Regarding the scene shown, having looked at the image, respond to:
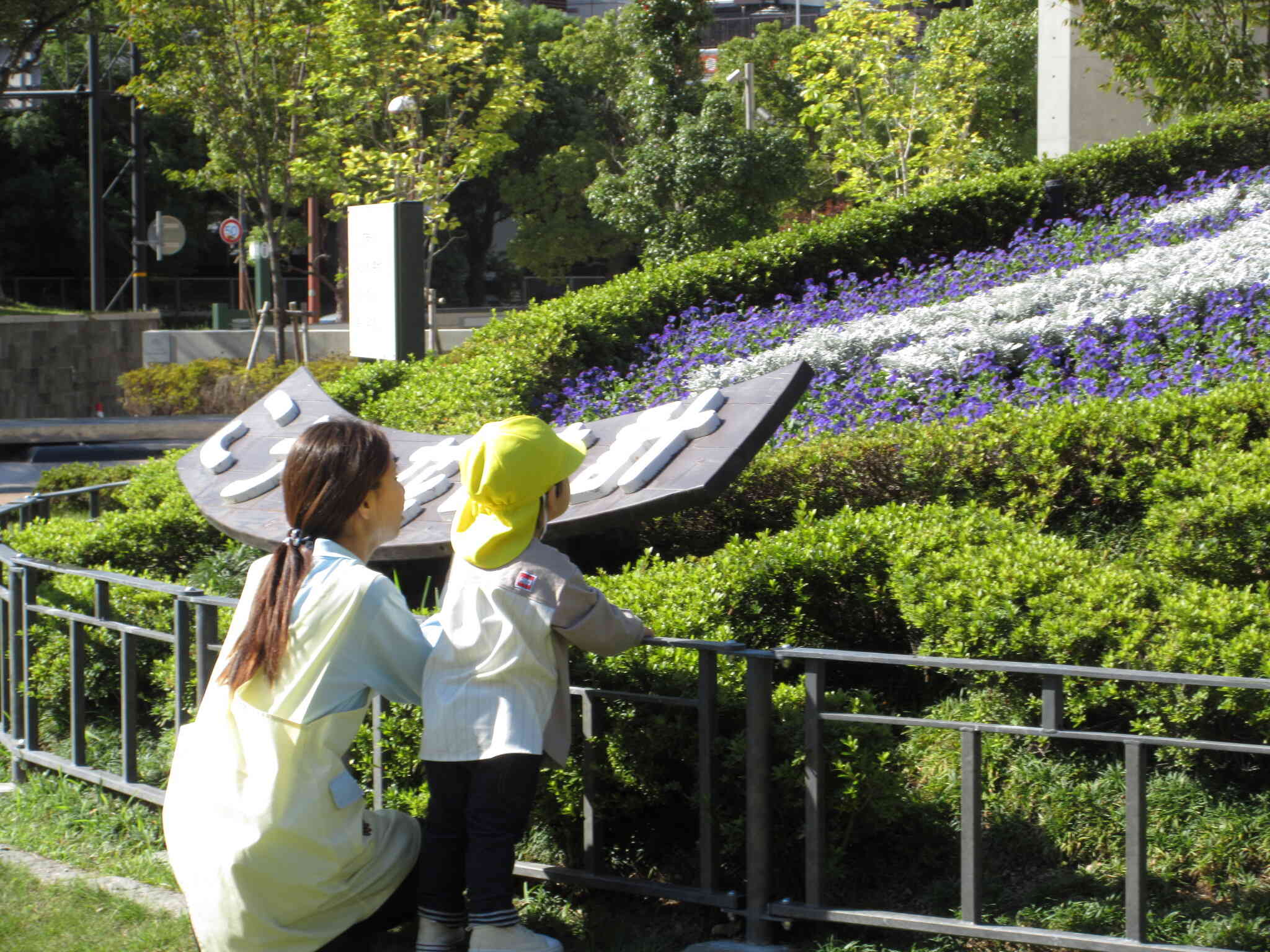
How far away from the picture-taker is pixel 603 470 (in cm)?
502

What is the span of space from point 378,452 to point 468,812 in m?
0.81

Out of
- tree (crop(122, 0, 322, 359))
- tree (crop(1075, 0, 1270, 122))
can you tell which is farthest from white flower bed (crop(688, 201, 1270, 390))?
tree (crop(122, 0, 322, 359))

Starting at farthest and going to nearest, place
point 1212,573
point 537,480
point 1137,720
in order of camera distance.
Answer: point 1212,573
point 1137,720
point 537,480

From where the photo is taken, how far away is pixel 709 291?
34.0 ft

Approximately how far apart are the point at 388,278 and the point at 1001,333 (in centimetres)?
407

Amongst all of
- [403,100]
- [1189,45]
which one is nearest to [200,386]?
[403,100]

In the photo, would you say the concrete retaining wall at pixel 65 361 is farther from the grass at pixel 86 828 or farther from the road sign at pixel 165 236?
the grass at pixel 86 828

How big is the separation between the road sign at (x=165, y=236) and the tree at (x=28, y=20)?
13.3 feet

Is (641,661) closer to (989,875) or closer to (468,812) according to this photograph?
(468,812)

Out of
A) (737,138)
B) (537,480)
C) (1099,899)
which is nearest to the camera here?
(537,480)

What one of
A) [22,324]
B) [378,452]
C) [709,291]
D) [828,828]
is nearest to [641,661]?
[828,828]

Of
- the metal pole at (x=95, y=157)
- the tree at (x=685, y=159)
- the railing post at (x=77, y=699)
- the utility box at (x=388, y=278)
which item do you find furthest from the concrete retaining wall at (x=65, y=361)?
the railing post at (x=77, y=699)

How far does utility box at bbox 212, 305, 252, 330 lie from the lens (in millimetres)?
27656

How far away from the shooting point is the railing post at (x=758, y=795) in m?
3.19
